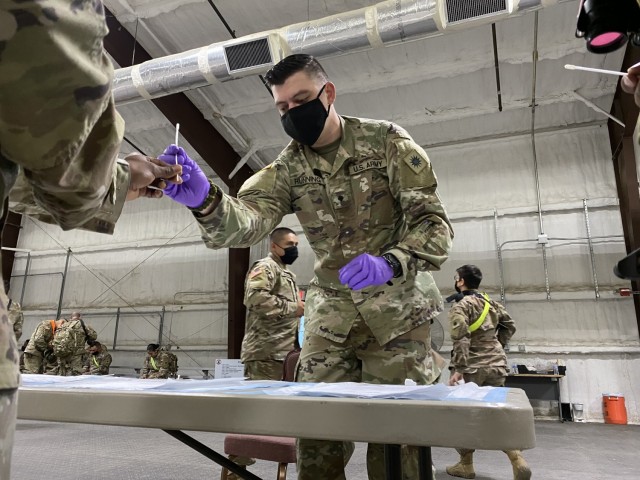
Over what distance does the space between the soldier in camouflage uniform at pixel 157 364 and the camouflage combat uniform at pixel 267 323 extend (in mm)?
4630

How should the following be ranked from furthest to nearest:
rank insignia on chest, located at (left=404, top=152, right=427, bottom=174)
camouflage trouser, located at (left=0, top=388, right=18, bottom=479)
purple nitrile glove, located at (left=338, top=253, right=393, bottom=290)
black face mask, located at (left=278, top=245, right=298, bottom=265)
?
black face mask, located at (left=278, top=245, right=298, bottom=265) → rank insignia on chest, located at (left=404, top=152, right=427, bottom=174) → purple nitrile glove, located at (left=338, top=253, right=393, bottom=290) → camouflage trouser, located at (left=0, top=388, right=18, bottom=479)

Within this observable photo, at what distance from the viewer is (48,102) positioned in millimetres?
487

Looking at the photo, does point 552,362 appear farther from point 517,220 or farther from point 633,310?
point 517,220

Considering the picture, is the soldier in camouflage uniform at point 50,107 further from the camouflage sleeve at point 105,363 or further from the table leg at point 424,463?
the camouflage sleeve at point 105,363

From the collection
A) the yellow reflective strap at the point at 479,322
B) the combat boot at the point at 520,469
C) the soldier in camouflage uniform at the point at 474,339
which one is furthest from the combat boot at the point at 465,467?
the yellow reflective strap at the point at 479,322

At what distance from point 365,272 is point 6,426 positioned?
807 mm

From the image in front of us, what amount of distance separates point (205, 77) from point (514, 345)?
5.12 metres

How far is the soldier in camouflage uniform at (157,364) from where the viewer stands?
761 cm

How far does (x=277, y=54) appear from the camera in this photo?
4.68 m

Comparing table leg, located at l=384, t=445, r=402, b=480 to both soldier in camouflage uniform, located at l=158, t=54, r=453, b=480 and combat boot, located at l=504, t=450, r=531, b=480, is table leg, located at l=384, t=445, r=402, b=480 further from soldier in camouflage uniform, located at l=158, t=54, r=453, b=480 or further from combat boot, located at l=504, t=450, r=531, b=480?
combat boot, located at l=504, t=450, r=531, b=480

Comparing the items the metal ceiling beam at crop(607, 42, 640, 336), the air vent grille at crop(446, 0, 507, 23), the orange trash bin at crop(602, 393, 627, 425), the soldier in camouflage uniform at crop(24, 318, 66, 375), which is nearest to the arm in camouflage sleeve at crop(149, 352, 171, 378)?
the soldier in camouflage uniform at crop(24, 318, 66, 375)

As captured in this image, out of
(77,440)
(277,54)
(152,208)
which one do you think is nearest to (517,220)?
(277,54)

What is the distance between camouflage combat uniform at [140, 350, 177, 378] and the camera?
24.9 ft

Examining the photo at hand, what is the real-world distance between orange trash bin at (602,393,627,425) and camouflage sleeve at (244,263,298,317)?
15.2ft
